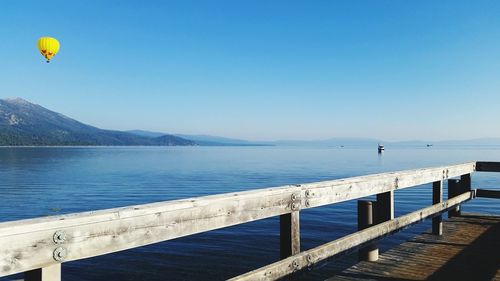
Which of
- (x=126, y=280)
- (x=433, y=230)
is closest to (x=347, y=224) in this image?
(x=433, y=230)

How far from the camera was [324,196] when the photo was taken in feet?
15.6

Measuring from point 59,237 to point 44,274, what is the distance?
232mm

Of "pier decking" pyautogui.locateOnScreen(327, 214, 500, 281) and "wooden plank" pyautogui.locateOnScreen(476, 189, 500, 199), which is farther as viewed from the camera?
"wooden plank" pyautogui.locateOnScreen(476, 189, 500, 199)

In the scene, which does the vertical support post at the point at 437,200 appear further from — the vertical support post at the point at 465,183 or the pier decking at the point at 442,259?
the vertical support post at the point at 465,183

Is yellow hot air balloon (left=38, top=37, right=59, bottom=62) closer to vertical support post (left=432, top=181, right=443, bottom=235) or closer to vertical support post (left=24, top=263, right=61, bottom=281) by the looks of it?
vertical support post (left=432, top=181, right=443, bottom=235)

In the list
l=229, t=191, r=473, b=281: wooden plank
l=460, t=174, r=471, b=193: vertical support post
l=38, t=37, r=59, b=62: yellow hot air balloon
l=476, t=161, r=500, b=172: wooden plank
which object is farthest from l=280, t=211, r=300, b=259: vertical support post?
l=38, t=37, r=59, b=62: yellow hot air balloon

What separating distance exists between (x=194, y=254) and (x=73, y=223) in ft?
36.8

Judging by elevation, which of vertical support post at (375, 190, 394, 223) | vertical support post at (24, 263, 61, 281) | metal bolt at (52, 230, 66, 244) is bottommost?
vertical support post at (375, 190, 394, 223)

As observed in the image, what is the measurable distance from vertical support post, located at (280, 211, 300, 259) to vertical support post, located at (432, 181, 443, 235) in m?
5.35

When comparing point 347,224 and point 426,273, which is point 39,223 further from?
point 347,224

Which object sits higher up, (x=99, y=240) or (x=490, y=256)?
(x=99, y=240)

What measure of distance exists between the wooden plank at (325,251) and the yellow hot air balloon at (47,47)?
46.6m

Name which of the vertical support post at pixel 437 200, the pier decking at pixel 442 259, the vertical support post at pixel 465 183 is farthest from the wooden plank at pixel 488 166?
the vertical support post at pixel 437 200

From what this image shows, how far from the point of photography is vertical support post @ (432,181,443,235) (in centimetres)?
845
